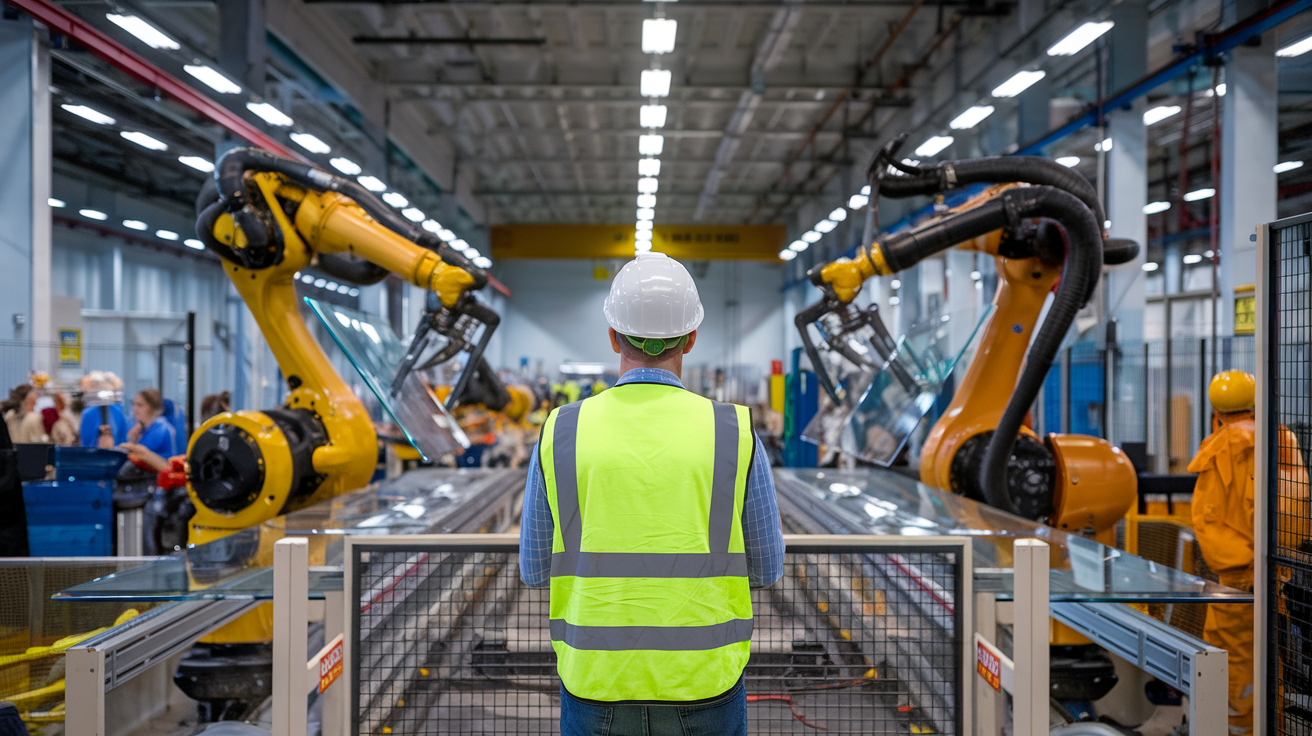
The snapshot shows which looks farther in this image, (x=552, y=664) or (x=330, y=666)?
(x=552, y=664)

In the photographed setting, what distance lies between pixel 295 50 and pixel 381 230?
692 cm

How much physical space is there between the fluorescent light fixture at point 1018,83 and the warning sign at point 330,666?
8.70 metres

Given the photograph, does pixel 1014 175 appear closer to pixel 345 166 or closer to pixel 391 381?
pixel 391 381

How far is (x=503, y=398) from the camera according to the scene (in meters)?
5.32

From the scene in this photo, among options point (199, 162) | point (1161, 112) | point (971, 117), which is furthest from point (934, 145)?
point (199, 162)

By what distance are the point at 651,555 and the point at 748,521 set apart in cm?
21

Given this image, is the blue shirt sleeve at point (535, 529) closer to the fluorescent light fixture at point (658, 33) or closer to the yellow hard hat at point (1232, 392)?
the yellow hard hat at point (1232, 392)

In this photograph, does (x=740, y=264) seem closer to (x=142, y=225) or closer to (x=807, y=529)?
(x=142, y=225)

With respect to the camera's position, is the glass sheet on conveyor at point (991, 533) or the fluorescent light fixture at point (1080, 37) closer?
the glass sheet on conveyor at point (991, 533)

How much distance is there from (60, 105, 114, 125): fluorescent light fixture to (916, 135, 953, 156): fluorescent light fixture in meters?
9.59

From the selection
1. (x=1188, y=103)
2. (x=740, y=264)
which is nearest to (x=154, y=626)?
(x=1188, y=103)

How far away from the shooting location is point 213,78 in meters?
6.86

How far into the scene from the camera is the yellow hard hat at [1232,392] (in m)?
3.34

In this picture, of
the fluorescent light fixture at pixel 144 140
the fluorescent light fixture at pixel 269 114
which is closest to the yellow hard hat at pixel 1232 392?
the fluorescent light fixture at pixel 269 114
